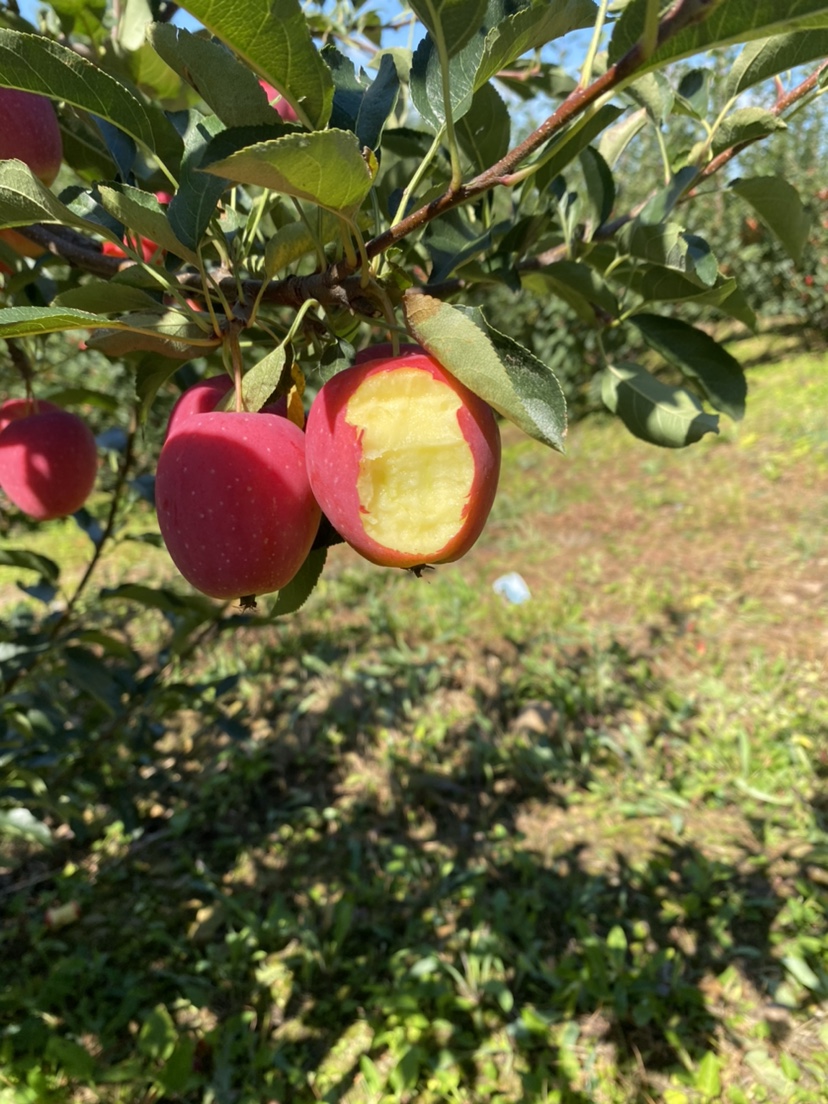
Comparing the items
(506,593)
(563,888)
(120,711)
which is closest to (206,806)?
(120,711)

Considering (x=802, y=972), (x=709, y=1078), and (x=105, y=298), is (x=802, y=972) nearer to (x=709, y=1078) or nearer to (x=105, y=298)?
(x=709, y=1078)

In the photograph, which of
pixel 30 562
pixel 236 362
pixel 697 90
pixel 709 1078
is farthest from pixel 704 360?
pixel 709 1078

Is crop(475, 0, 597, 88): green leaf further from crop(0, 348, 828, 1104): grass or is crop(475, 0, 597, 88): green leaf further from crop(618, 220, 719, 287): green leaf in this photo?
crop(0, 348, 828, 1104): grass

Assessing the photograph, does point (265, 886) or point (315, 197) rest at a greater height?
point (315, 197)

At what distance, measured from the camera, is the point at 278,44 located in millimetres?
398

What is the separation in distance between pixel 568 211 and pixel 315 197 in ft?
1.19

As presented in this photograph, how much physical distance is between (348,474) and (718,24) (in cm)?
28

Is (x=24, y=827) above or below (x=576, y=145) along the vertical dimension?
below

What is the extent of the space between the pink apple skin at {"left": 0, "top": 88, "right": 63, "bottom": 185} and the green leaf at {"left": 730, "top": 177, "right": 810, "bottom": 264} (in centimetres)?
55

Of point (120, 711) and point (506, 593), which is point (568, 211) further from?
point (506, 593)

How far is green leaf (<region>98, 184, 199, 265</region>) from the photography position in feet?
1.46

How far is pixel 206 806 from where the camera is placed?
1.96 m

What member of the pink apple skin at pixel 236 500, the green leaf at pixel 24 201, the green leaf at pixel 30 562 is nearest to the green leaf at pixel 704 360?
the pink apple skin at pixel 236 500

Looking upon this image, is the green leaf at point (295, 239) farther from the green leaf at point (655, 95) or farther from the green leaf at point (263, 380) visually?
the green leaf at point (655, 95)
